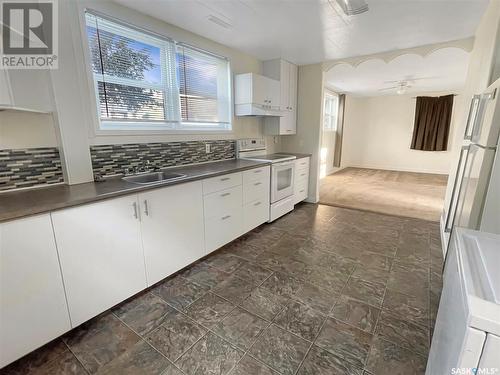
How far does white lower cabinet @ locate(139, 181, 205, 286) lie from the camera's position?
6.13ft

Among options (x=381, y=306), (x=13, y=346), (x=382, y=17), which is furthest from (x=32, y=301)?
(x=382, y=17)

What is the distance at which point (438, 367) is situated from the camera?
84cm

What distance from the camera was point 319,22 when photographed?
2391 mm

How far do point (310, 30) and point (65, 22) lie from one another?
2.24m

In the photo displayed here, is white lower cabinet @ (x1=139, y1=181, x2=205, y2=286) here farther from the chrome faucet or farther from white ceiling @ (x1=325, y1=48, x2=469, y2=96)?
white ceiling @ (x1=325, y1=48, x2=469, y2=96)

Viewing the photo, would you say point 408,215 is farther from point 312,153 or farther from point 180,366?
point 180,366

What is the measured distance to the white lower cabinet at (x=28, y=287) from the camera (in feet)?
4.08

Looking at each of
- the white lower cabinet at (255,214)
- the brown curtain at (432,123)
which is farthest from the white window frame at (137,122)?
the brown curtain at (432,123)

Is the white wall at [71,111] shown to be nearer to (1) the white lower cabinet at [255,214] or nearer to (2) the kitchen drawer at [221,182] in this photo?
(2) the kitchen drawer at [221,182]

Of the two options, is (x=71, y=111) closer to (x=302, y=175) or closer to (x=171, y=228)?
(x=171, y=228)

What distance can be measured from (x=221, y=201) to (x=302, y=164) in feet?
6.49

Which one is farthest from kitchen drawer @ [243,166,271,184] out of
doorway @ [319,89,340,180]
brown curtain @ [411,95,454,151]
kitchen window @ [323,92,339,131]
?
brown curtain @ [411,95,454,151]

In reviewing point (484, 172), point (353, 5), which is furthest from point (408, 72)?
point (484, 172)

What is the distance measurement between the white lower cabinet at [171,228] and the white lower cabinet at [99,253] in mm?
76
